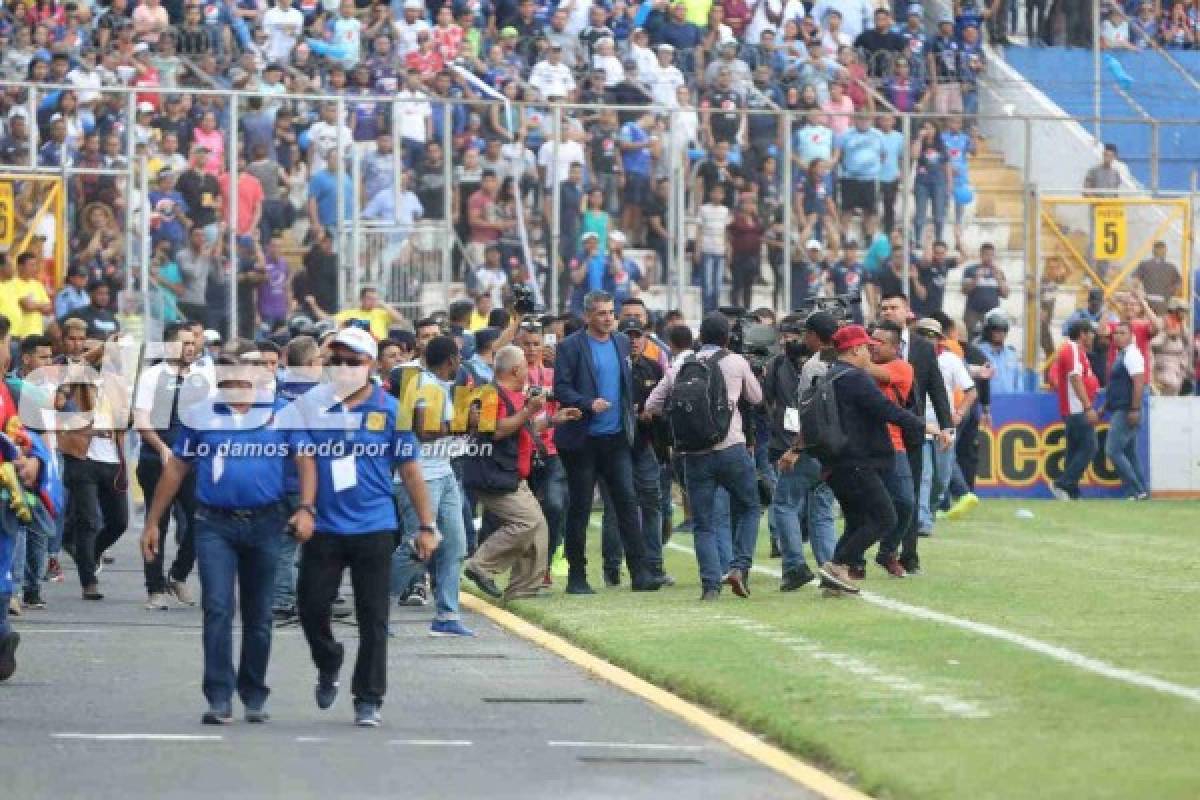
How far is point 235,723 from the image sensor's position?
38.5ft

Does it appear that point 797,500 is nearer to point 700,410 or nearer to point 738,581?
point 738,581

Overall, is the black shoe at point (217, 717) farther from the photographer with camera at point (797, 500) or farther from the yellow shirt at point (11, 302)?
the yellow shirt at point (11, 302)

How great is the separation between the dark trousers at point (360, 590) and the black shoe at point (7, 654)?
6.82ft

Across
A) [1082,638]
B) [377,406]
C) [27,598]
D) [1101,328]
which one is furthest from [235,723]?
[1101,328]

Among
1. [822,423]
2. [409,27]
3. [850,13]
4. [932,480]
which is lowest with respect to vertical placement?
[932,480]

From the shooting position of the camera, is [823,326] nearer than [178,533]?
Yes

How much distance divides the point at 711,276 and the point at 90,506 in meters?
11.6

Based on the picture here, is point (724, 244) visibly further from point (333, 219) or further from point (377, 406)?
point (377, 406)

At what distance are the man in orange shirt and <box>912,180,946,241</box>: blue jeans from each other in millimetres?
11501

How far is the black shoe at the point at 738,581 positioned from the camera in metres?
16.9

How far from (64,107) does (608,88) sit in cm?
770

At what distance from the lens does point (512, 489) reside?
55.1 feet

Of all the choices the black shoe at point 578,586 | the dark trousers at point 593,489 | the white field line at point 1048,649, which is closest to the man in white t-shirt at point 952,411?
the dark trousers at point 593,489

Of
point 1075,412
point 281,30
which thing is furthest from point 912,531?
point 281,30
